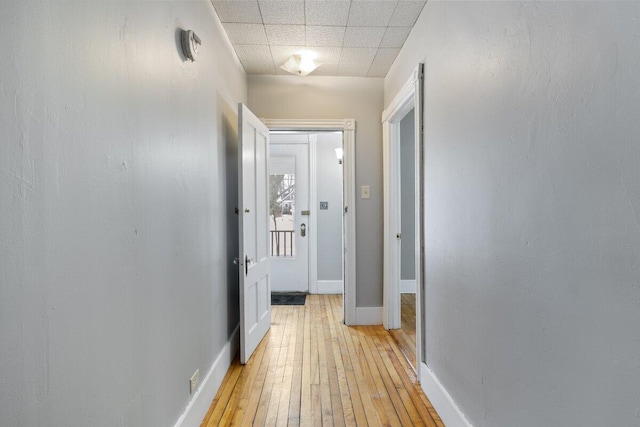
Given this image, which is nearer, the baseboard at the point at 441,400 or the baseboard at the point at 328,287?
the baseboard at the point at 441,400

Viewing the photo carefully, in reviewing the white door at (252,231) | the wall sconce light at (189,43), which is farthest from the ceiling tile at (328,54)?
the wall sconce light at (189,43)

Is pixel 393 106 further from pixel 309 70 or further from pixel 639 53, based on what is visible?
pixel 639 53

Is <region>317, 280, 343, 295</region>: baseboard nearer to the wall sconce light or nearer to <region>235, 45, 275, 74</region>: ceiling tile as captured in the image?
<region>235, 45, 275, 74</region>: ceiling tile

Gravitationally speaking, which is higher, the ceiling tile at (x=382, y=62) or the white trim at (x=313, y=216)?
the ceiling tile at (x=382, y=62)

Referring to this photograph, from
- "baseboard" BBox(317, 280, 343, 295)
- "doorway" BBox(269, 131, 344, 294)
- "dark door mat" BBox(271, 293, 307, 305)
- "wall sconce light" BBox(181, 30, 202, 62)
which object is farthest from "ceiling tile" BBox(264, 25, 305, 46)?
"baseboard" BBox(317, 280, 343, 295)

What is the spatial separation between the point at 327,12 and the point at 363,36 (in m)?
0.42

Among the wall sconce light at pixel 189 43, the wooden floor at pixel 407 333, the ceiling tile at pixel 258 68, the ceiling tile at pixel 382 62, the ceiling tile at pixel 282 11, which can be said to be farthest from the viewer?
the ceiling tile at pixel 258 68

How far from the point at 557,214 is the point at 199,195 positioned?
5.35 ft

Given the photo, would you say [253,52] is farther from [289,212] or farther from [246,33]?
[289,212]

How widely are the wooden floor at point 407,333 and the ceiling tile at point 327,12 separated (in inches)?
98.7

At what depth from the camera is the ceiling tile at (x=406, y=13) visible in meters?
2.12

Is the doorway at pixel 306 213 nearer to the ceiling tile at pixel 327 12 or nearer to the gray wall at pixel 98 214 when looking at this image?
the ceiling tile at pixel 327 12

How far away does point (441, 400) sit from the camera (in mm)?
1805

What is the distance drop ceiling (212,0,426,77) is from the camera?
Result: 213cm
